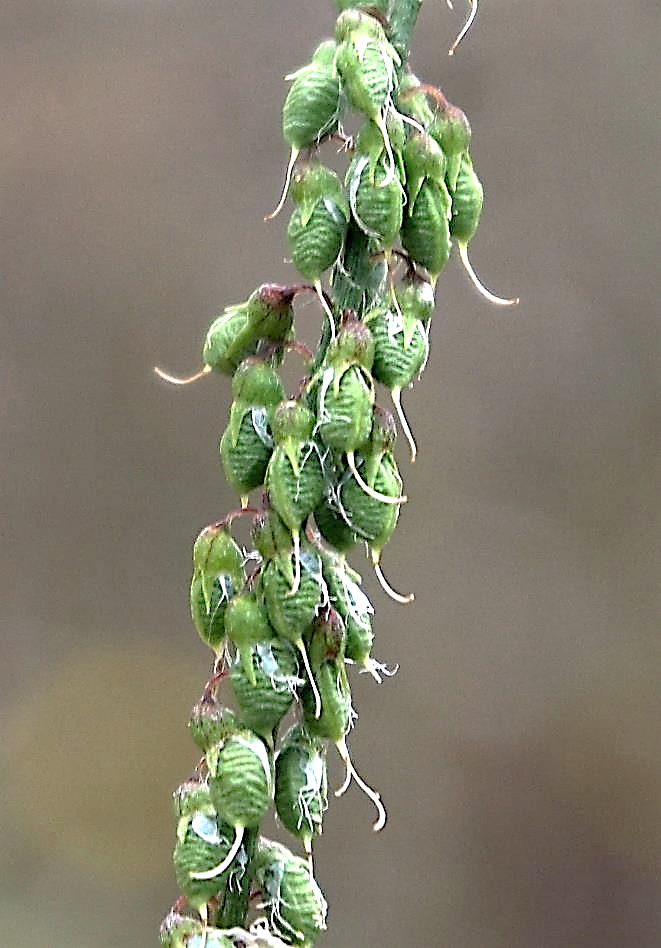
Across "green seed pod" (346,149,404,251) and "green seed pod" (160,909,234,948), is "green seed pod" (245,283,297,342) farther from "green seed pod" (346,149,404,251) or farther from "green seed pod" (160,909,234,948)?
"green seed pod" (160,909,234,948)

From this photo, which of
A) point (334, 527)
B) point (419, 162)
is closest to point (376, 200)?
point (419, 162)

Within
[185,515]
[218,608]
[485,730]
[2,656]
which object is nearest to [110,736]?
[2,656]

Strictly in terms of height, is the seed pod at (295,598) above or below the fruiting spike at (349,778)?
above

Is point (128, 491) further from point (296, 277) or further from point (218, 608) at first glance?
point (218, 608)

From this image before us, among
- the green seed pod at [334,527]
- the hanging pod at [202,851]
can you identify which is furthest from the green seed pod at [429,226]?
the hanging pod at [202,851]

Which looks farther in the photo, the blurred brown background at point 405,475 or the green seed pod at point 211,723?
the blurred brown background at point 405,475

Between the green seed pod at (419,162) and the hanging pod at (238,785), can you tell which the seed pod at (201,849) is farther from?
the green seed pod at (419,162)
